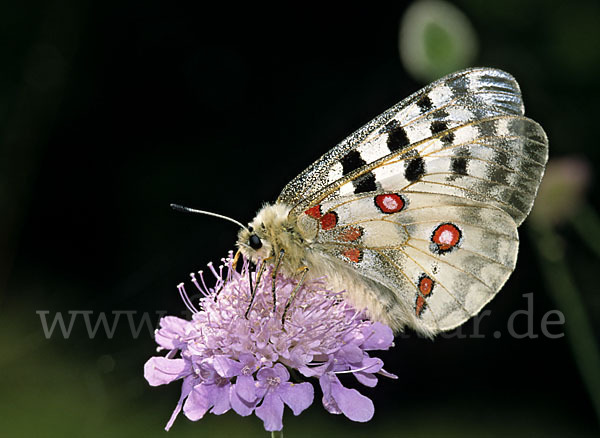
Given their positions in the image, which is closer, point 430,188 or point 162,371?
point 162,371

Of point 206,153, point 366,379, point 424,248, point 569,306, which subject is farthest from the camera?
point 206,153

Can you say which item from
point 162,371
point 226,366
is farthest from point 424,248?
point 162,371

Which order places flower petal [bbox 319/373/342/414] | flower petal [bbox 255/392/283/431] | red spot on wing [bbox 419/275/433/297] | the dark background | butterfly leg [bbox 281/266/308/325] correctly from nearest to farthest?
flower petal [bbox 255/392/283/431] < flower petal [bbox 319/373/342/414] < butterfly leg [bbox 281/266/308/325] < red spot on wing [bbox 419/275/433/297] < the dark background

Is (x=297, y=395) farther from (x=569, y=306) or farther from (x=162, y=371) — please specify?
(x=569, y=306)

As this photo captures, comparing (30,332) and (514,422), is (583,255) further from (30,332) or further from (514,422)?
(30,332)

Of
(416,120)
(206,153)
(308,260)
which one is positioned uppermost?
(416,120)

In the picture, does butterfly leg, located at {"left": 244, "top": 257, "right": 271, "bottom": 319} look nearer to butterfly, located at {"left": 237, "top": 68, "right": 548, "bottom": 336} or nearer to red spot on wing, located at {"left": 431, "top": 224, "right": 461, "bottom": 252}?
butterfly, located at {"left": 237, "top": 68, "right": 548, "bottom": 336}

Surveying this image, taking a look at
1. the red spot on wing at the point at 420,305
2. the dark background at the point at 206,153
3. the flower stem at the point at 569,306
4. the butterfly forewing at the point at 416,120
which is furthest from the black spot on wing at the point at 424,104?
the dark background at the point at 206,153

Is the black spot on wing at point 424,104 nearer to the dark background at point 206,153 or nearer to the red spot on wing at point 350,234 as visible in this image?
the red spot on wing at point 350,234

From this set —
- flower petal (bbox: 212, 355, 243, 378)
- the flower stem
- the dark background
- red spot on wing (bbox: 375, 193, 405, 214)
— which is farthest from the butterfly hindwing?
the dark background
